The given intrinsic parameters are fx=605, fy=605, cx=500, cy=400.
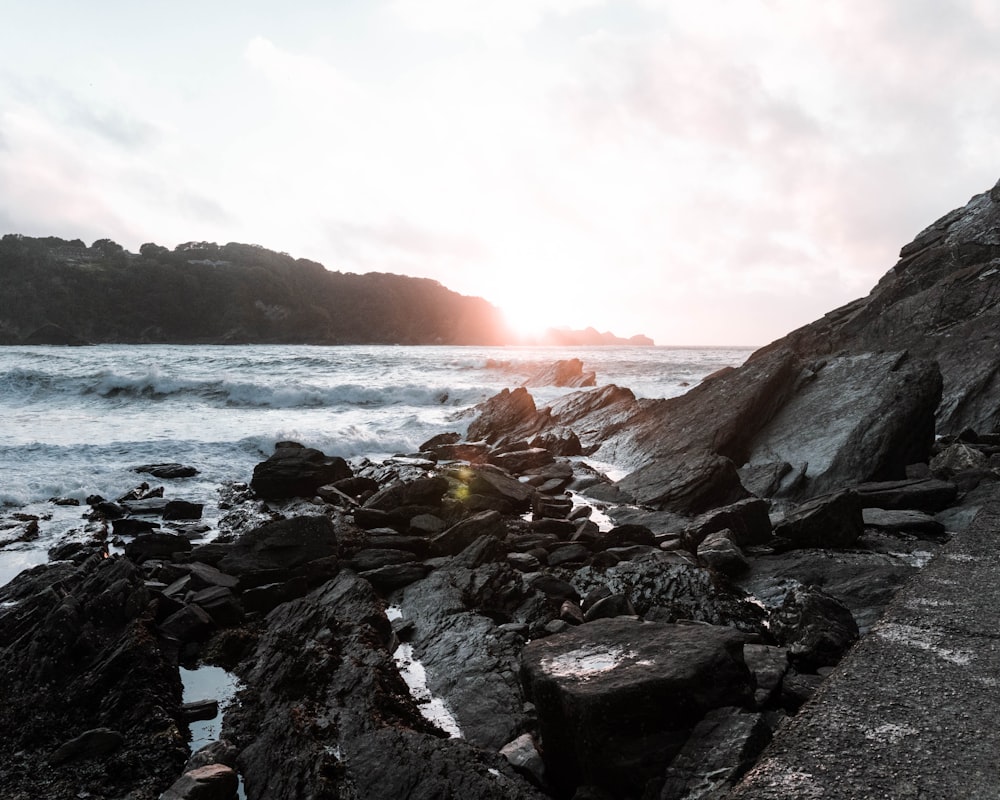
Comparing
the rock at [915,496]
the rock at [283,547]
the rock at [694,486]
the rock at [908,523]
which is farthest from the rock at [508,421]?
the rock at [908,523]

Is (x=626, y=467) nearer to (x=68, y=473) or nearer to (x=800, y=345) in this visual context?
(x=800, y=345)

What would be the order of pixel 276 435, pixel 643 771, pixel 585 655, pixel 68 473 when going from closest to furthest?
pixel 643 771, pixel 585 655, pixel 68 473, pixel 276 435

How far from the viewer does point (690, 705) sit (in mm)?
2936

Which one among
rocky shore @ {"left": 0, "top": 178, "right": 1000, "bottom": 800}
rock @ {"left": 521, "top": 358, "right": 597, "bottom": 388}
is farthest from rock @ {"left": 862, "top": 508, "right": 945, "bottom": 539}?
rock @ {"left": 521, "top": 358, "right": 597, "bottom": 388}

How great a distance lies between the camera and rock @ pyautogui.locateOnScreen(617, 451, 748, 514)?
861 cm

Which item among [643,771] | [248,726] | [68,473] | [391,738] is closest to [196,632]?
[248,726]

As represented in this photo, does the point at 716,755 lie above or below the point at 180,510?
above

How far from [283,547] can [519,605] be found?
10.2 feet

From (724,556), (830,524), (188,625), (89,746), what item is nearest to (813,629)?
(724,556)

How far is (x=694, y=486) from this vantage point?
8.73 metres

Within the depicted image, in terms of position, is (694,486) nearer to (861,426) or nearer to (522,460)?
(861,426)

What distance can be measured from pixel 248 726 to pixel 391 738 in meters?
1.28

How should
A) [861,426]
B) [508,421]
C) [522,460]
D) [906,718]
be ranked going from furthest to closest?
[508,421], [522,460], [861,426], [906,718]

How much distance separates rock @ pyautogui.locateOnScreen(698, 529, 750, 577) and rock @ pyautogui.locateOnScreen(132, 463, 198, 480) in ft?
36.8
